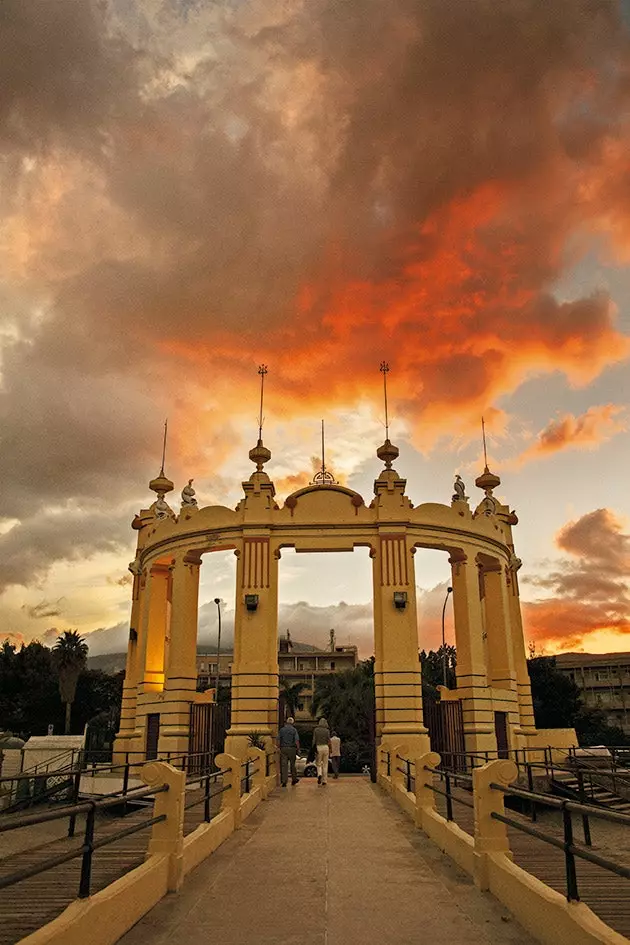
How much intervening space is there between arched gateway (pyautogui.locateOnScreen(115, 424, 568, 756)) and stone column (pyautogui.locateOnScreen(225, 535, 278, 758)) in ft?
0.10

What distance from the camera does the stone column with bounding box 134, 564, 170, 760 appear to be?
25938 millimetres

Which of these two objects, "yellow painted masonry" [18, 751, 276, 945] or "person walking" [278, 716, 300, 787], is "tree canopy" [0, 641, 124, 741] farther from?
"yellow painted masonry" [18, 751, 276, 945]

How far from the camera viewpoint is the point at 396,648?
72.6 feet

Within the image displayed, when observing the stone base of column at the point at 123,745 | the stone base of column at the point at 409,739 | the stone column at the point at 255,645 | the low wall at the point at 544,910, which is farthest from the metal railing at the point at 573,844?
the stone base of column at the point at 123,745

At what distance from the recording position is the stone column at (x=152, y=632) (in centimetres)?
2594

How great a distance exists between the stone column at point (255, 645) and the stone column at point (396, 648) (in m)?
3.08

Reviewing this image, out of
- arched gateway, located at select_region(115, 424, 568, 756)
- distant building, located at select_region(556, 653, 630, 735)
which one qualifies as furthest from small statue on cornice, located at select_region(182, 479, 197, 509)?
distant building, located at select_region(556, 653, 630, 735)

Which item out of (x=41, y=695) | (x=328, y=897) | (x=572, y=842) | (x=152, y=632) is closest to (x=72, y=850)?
(x=328, y=897)

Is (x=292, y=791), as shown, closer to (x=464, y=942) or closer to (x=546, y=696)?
(x=464, y=942)

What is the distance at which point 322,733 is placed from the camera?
66.6ft

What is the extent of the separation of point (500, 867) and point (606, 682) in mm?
75573

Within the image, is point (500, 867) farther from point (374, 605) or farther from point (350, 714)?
point (350, 714)

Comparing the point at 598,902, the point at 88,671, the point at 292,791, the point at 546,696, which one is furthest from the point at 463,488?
the point at 88,671

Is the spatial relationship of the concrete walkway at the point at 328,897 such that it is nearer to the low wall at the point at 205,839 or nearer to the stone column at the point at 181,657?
the low wall at the point at 205,839
